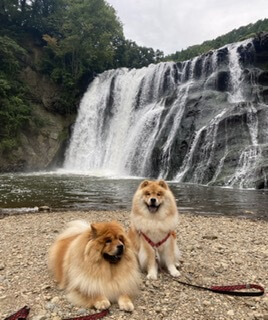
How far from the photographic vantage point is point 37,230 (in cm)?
744

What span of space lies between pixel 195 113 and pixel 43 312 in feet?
69.3

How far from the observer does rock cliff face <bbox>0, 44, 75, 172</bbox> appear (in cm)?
2934

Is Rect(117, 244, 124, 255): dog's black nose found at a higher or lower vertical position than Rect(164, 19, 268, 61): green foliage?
lower

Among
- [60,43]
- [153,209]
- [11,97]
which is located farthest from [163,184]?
[60,43]

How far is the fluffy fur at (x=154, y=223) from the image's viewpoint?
14.3 ft

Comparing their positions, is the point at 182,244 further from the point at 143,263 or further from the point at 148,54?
the point at 148,54

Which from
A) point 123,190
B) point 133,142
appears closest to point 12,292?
point 123,190

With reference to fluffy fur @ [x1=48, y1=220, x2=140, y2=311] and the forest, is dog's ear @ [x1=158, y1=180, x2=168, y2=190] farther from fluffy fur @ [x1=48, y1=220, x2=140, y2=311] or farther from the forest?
the forest

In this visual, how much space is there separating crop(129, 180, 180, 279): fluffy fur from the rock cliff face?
26090 millimetres

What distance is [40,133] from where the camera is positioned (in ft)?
105

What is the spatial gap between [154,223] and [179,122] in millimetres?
19768

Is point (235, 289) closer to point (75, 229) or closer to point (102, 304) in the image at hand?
point (102, 304)

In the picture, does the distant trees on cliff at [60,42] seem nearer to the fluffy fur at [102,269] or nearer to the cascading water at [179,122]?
the cascading water at [179,122]

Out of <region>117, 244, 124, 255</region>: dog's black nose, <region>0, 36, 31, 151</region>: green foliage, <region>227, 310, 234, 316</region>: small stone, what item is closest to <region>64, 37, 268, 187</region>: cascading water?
<region>0, 36, 31, 151</region>: green foliage
